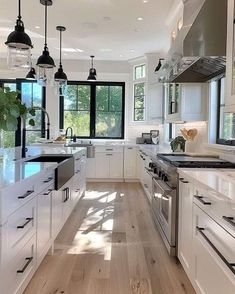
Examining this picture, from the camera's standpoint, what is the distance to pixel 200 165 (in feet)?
9.37

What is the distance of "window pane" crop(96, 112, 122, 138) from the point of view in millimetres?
8242

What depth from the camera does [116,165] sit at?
7453 mm

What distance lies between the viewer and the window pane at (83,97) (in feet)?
27.0

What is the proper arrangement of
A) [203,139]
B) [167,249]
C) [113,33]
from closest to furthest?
[167,249], [203,139], [113,33]

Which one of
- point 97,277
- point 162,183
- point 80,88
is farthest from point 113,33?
point 97,277

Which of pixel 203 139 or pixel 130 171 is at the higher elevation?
pixel 203 139

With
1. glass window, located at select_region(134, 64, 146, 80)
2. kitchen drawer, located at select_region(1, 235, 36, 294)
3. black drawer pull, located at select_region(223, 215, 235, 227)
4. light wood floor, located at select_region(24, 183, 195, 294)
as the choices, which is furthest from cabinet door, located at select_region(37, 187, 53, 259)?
glass window, located at select_region(134, 64, 146, 80)

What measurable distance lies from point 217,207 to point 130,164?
576 centimetres

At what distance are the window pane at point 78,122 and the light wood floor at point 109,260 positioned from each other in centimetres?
382

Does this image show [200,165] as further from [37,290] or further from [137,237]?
[37,290]

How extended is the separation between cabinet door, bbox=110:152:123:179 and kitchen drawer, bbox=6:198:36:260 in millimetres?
5231

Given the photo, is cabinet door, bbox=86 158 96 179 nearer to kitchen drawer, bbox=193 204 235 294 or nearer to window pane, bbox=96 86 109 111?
window pane, bbox=96 86 109 111

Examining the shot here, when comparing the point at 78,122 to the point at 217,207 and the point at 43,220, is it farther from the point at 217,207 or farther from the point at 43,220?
the point at 217,207

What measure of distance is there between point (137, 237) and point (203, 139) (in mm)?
1582
